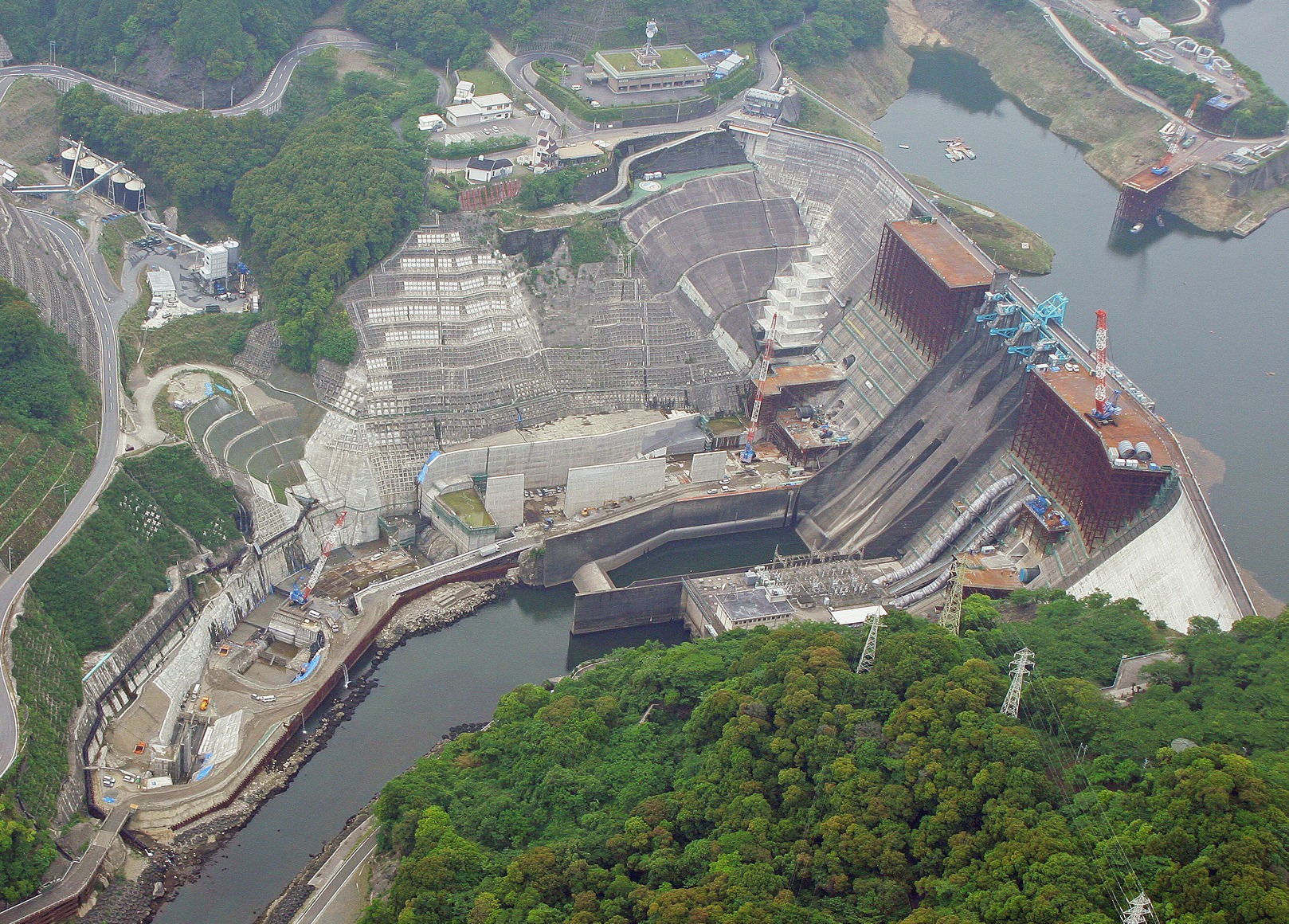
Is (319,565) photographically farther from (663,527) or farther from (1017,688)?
(1017,688)

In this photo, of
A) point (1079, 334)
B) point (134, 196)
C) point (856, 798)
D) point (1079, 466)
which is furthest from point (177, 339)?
point (1079, 334)

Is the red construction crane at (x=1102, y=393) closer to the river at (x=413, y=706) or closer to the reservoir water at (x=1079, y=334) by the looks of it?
the reservoir water at (x=1079, y=334)

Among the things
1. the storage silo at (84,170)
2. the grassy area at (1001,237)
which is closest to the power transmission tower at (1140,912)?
the grassy area at (1001,237)

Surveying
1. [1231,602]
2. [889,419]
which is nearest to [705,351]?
[889,419]

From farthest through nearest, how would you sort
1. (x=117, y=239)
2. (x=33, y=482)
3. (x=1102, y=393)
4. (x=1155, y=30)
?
(x=1155, y=30), (x=117, y=239), (x=1102, y=393), (x=33, y=482)

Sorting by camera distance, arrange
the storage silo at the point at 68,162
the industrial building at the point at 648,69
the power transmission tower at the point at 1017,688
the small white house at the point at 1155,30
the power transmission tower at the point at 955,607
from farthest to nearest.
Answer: the small white house at the point at 1155,30 → the industrial building at the point at 648,69 → the storage silo at the point at 68,162 → the power transmission tower at the point at 955,607 → the power transmission tower at the point at 1017,688

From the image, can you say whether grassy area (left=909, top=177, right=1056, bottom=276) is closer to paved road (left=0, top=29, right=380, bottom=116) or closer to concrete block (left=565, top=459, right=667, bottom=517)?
concrete block (left=565, top=459, right=667, bottom=517)
